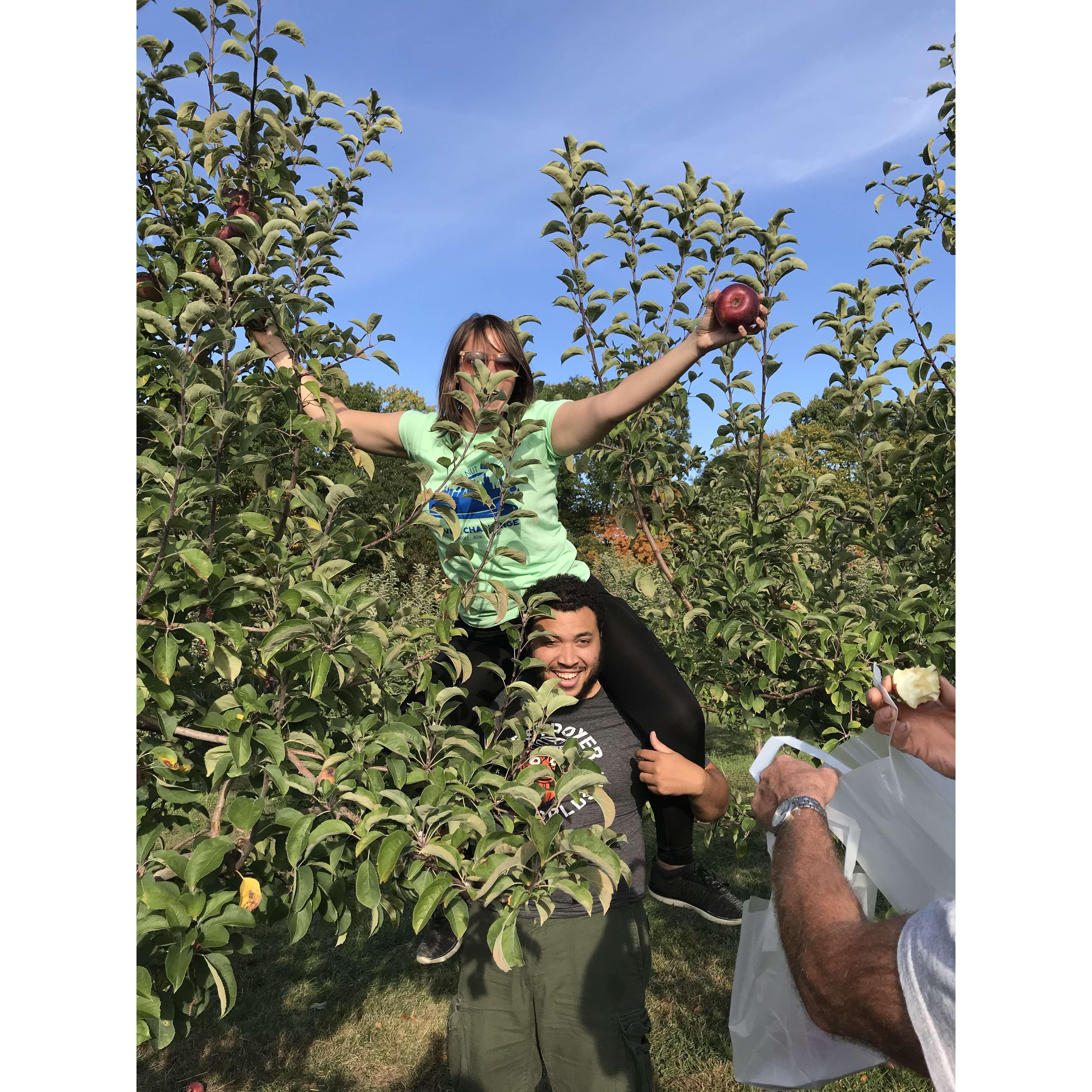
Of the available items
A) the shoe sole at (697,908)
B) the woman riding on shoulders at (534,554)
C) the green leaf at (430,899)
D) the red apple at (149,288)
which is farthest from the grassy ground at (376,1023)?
the red apple at (149,288)

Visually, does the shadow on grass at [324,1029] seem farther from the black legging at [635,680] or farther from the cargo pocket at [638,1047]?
the black legging at [635,680]

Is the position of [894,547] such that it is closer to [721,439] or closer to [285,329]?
[721,439]

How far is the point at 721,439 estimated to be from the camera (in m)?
2.68

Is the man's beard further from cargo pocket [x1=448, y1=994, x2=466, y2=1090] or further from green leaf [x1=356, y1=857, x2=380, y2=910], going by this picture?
green leaf [x1=356, y1=857, x2=380, y2=910]

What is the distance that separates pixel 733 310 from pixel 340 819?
1356 millimetres

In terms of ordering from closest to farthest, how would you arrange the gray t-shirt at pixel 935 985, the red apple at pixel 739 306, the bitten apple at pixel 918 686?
the gray t-shirt at pixel 935 985, the bitten apple at pixel 918 686, the red apple at pixel 739 306

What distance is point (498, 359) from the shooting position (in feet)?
8.23

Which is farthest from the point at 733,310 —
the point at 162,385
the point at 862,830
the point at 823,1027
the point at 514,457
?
the point at 823,1027

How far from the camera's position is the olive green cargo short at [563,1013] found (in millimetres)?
2270


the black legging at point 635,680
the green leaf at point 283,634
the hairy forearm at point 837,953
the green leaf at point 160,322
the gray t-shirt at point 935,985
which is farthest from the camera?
the black legging at point 635,680

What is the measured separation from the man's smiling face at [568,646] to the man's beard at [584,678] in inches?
0.5

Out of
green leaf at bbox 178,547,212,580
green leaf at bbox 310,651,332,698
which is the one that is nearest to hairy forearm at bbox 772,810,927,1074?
green leaf at bbox 310,651,332,698

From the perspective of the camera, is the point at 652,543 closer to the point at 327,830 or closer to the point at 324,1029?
the point at 327,830

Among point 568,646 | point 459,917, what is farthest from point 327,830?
point 568,646
